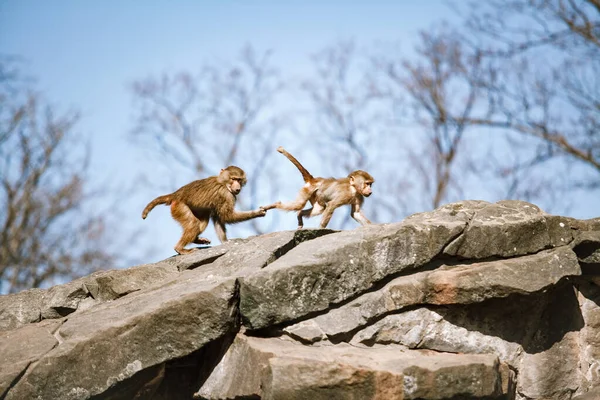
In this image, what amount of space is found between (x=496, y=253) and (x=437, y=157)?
45.8 ft

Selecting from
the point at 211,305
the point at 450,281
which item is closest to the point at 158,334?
the point at 211,305

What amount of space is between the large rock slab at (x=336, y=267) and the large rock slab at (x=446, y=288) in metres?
0.15

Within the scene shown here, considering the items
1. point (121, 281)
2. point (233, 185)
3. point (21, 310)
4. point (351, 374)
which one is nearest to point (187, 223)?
point (233, 185)

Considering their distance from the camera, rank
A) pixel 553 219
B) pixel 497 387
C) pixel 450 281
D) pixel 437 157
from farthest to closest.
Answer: pixel 437 157
pixel 553 219
pixel 450 281
pixel 497 387

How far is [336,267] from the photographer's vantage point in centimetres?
762

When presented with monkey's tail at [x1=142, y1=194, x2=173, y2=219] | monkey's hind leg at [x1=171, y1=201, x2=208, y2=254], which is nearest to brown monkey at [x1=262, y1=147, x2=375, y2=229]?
monkey's hind leg at [x1=171, y1=201, x2=208, y2=254]

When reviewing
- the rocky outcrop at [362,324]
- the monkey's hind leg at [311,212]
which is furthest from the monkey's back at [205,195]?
the rocky outcrop at [362,324]

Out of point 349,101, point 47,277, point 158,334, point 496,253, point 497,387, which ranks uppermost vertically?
point 349,101

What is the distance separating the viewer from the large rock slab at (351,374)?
6527 mm

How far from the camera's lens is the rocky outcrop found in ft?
22.5

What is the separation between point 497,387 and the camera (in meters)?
7.00

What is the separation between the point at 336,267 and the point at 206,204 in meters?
3.22

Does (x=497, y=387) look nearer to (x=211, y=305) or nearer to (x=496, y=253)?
(x=496, y=253)

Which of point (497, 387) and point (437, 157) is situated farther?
point (437, 157)
